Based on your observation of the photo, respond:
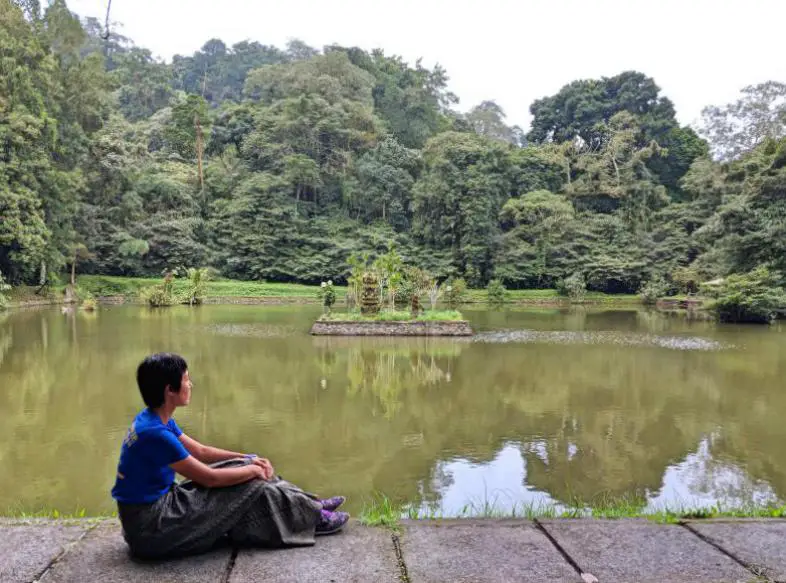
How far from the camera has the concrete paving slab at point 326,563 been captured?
2260 millimetres

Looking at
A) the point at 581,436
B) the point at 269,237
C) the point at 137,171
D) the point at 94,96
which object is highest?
the point at 94,96

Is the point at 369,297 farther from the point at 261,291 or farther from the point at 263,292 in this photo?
the point at 261,291

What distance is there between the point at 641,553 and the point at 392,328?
12828mm

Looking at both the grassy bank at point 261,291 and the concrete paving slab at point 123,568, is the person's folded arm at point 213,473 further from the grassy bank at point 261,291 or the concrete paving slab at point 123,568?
the grassy bank at point 261,291

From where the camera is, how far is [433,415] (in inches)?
285

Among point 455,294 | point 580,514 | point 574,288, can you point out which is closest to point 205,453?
point 580,514

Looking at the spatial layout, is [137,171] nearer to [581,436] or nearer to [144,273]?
[144,273]

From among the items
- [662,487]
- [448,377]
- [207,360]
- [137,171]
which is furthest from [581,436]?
[137,171]

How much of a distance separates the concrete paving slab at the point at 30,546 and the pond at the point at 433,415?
5.15 ft

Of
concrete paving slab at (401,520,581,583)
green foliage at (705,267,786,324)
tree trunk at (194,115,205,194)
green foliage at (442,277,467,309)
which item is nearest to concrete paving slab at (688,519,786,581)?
concrete paving slab at (401,520,581,583)

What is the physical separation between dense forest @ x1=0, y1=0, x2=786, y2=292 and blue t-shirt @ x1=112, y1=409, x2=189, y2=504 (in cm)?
2148

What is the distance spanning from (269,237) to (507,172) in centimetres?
1274

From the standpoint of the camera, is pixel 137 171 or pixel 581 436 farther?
pixel 137 171

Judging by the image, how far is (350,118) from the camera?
36.0 m
